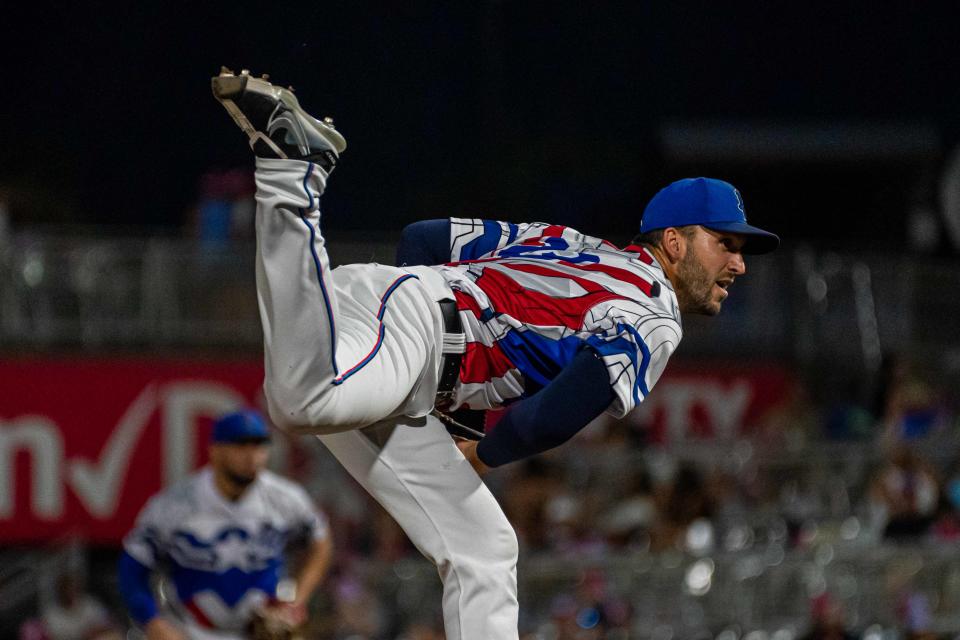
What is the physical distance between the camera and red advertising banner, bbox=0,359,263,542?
11469 mm

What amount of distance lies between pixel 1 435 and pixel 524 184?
7043mm

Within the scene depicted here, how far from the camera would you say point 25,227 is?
1361cm

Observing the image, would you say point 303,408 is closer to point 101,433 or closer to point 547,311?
point 547,311

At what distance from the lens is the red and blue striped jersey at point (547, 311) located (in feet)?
14.3

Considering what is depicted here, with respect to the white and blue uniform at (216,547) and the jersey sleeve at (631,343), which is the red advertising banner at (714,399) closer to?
the white and blue uniform at (216,547)

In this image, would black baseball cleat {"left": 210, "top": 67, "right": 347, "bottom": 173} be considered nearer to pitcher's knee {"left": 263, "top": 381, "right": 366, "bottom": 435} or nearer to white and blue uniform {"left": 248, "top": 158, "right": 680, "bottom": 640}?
white and blue uniform {"left": 248, "top": 158, "right": 680, "bottom": 640}

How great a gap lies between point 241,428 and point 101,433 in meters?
4.42

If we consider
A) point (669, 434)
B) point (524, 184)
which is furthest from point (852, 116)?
point (669, 434)

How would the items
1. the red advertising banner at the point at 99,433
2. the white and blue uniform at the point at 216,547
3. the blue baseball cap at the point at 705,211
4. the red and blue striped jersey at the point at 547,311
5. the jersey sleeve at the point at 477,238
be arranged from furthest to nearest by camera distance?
the red advertising banner at the point at 99,433, the white and blue uniform at the point at 216,547, the jersey sleeve at the point at 477,238, the blue baseball cap at the point at 705,211, the red and blue striped jersey at the point at 547,311

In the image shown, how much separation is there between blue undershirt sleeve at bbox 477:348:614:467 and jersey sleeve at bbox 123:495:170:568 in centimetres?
413

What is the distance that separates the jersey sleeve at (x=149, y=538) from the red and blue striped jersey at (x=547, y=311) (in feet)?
12.1

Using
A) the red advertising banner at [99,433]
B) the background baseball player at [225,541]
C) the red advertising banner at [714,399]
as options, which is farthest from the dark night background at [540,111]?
the background baseball player at [225,541]

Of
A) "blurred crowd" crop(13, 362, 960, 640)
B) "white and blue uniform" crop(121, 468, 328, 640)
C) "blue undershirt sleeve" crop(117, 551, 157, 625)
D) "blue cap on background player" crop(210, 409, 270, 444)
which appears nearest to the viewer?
"blue undershirt sleeve" crop(117, 551, 157, 625)

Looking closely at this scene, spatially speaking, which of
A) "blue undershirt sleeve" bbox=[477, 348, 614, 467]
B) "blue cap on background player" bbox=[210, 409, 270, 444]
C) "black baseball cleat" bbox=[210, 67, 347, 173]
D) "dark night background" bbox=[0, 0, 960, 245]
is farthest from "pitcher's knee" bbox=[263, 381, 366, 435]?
"dark night background" bbox=[0, 0, 960, 245]
